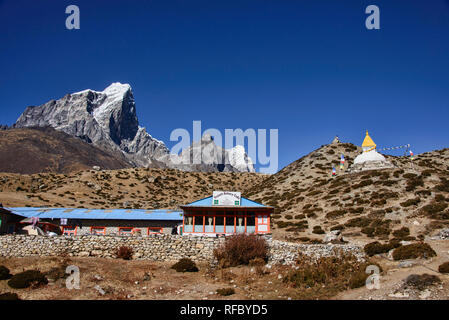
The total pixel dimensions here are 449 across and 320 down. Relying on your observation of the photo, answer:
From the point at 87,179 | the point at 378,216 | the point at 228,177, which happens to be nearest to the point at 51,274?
the point at 378,216

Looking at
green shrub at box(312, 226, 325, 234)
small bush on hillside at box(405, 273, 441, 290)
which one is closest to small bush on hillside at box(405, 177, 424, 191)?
green shrub at box(312, 226, 325, 234)

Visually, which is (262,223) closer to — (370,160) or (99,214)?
(99,214)

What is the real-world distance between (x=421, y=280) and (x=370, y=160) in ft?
156

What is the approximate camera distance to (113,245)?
27.3m

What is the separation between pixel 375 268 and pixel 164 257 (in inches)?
641

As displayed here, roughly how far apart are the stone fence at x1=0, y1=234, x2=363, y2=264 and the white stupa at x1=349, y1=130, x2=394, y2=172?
37.7 meters

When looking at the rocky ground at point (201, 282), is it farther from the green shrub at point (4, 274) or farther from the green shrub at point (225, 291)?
the green shrub at point (4, 274)

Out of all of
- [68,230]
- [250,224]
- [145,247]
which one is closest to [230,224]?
[250,224]

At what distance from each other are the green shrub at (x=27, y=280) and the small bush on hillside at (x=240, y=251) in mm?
12677

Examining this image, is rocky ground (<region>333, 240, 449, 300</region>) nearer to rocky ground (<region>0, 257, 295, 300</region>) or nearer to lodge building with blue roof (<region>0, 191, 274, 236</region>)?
rocky ground (<region>0, 257, 295, 300</region>)

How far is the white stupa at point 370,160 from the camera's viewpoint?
193 feet

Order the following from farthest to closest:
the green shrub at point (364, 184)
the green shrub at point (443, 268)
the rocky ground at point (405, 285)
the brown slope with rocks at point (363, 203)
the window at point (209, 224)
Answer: the green shrub at point (364, 184)
the brown slope with rocks at point (363, 203)
the window at point (209, 224)
the green shrub at point (443, 268)
the rocky ground at point (405, 285)

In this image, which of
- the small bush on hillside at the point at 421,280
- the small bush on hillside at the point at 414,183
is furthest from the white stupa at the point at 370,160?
the small bush on hillside at the point at 421,280

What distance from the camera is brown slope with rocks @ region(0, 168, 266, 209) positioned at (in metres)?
63.7
